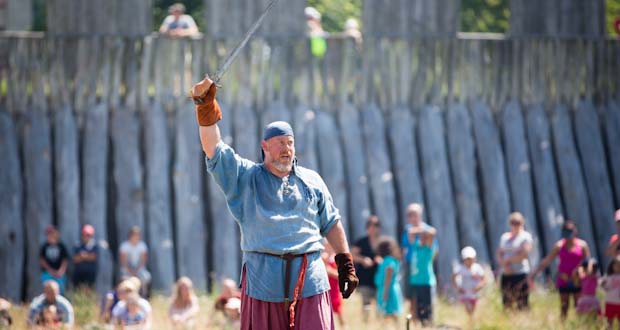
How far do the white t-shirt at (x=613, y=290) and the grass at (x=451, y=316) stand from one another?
0.21 m

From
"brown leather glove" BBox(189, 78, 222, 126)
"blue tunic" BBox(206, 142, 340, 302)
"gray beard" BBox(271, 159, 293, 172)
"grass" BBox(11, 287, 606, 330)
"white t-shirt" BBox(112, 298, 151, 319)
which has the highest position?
"brown leather glove" BBox(189, 78, 222, 126)

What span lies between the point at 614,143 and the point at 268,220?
9132 mm

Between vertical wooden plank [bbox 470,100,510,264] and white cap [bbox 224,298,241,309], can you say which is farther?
vertical wooden plank [bbox 470,100,510,264]

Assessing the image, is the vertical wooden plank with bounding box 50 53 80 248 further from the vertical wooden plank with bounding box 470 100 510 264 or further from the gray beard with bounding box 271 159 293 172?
the gray beard with bounding box 271 159 293 172

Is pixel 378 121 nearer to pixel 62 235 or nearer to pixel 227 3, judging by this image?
pixel 227 3

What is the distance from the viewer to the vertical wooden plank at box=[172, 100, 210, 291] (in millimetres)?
13484

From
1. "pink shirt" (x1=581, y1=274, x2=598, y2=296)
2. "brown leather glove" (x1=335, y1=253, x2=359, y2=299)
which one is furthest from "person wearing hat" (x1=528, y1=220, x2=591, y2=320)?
"brown leather glove" (x1=335, y1=253, x2=359, y2=299)

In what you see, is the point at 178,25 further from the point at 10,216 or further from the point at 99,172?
the point at 10,216

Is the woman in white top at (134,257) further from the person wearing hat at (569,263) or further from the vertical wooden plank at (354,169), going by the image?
the person wearing hat at (569,263)

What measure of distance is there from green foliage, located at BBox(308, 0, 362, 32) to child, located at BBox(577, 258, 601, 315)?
10.3 m

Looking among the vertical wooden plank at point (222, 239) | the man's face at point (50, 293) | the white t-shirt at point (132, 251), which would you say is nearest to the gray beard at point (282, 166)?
the man's face at point (50, 293)

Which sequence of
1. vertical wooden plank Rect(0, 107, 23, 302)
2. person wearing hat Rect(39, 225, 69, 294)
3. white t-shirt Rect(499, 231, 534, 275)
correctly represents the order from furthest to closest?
vertical wooden plank Rect(0, 107, 23, 302), person wearing hat Rect(39, 225, 69, 294), white t-shirt Rect(499, 231, 534, 275)

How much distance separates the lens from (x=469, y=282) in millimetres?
11297

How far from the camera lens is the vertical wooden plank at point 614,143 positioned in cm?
1478
